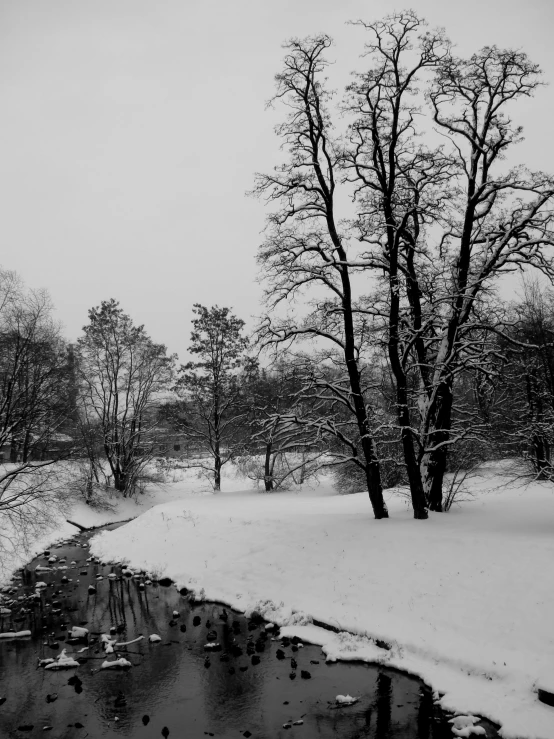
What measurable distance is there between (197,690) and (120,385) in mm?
29247

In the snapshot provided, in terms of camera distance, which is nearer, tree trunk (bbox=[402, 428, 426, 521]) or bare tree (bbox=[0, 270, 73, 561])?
tree trunk (bbox=[402, 428, 426, 521])

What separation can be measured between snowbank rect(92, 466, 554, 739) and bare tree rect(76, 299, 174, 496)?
1725 cm

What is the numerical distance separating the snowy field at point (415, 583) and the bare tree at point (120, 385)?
16.7m

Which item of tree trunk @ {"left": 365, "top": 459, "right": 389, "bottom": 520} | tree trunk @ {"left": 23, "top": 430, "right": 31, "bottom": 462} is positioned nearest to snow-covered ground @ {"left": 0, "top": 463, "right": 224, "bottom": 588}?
tree trunk @ {"left": 23, "top": 430, "right": 31, "bottom": 462}

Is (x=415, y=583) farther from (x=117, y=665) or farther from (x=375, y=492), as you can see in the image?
(x=117, y=665)

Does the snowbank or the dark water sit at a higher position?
the snowbank

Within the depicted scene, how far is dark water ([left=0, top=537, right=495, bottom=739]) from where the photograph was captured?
25.4 ft

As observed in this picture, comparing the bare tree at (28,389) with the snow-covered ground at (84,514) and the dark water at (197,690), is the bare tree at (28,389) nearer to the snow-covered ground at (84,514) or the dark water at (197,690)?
the snow-covered ground at (84,514)

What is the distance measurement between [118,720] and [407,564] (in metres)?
7.15

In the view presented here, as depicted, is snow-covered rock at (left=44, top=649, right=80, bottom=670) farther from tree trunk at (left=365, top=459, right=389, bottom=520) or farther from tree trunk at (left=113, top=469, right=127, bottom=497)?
tree trunk at (left=113, top=469, right=127, bottom=497)

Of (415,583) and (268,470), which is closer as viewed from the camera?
(415,583)

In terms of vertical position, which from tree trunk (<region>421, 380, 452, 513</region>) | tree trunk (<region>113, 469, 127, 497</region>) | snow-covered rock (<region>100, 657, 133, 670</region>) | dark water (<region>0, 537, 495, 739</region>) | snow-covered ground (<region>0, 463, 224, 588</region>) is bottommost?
dark water (<region>0, 537, 495, 739</region>)

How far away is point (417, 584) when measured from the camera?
442 inches

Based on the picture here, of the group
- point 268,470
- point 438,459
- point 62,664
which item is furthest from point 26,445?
point 268,470
